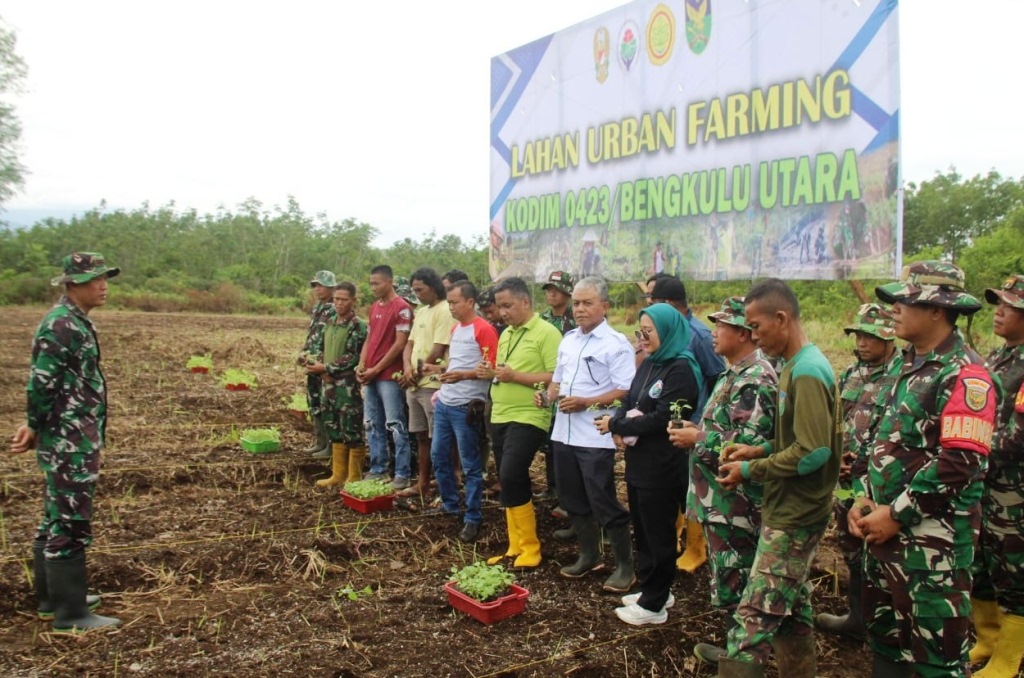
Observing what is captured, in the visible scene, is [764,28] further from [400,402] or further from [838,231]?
[400,402]

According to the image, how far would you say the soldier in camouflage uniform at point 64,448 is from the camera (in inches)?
154

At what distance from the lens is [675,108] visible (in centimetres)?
621

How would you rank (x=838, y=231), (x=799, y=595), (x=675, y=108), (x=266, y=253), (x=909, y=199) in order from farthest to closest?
1. (x=266, y=253)
2. (x=909, y=199)
3. (x=675, y=108)
4. (x=838, y=231)
5. (x=799, y=595)

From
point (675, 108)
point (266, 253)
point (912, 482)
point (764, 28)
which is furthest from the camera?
point (266, 253)

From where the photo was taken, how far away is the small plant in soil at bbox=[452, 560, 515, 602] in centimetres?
401

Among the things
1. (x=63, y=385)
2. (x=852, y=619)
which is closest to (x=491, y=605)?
(x=852, y=619)

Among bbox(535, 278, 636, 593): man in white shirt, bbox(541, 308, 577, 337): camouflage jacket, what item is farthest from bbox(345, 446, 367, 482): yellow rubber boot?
bbox(535, 278, 636, 593): man in white shirt

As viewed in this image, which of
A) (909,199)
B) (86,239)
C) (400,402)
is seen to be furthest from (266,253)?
(400,402)

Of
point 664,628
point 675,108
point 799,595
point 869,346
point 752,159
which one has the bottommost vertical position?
point 664,628

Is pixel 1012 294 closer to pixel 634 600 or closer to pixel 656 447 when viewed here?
pixel 656 447

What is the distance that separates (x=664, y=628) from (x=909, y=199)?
17242 mm

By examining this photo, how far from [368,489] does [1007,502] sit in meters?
4.24

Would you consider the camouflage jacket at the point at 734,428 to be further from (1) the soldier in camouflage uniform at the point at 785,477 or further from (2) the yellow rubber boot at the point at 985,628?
(2) the yellow rubber boot at the point at 985,628

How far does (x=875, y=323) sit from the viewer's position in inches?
160
